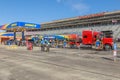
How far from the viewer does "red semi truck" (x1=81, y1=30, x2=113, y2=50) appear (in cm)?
3628

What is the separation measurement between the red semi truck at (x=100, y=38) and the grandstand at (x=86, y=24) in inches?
1772

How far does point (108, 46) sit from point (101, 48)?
1.19 m

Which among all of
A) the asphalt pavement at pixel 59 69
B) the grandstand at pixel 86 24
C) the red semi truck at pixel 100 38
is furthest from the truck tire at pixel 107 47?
the grandstand at pixel 86 24

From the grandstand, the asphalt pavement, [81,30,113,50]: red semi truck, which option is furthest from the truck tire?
the grandstand

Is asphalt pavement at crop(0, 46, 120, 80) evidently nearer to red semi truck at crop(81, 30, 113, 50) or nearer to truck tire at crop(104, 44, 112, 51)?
truck tire at crop(104, 44, 112, 51)

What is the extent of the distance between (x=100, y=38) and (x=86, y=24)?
245 feet

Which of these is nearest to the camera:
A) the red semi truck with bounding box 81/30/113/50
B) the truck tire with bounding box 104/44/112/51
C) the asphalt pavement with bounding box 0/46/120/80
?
the asphalt pavement with bounding box 0/46/120/80

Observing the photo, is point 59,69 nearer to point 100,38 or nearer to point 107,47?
point 107,47

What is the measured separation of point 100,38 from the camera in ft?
122

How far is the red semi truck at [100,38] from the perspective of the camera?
3628 cm

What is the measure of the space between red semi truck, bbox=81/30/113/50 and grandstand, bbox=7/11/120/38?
45.0 metres

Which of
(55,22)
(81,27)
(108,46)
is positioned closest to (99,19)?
(81,27)

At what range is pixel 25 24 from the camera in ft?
171

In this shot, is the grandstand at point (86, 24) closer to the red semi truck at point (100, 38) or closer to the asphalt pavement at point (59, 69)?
the red semi truck at point (100, 38)
